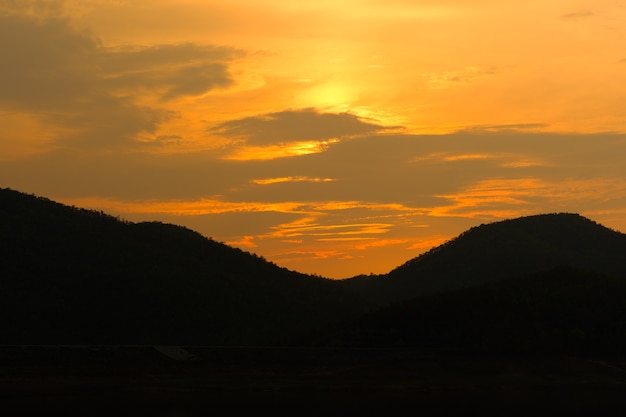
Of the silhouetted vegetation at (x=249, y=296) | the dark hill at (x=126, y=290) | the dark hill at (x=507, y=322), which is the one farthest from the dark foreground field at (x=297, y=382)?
the dark hill at (x=126, y=290)

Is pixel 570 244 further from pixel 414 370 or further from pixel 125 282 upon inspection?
pixel 414 370

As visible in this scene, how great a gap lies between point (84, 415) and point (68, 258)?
7606cm

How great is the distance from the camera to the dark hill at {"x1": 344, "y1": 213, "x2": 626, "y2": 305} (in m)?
166

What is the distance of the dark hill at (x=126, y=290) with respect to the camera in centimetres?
10612

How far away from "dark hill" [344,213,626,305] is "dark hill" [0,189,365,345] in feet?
95.7

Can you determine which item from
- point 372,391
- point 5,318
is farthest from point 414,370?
point 5,318

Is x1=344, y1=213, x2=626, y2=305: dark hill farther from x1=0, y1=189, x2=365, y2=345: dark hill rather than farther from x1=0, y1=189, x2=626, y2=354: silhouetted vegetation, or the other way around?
x1=0, y1=189, x2=365, y2=345: dark hill

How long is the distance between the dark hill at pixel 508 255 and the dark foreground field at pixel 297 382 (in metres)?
82.8

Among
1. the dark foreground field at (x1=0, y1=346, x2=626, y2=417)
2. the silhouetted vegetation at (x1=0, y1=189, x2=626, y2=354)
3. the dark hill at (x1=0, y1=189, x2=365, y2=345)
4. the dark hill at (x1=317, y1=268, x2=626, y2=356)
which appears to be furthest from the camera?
the dark hill at (x1=0, y1=189, x2=365, y2=345)

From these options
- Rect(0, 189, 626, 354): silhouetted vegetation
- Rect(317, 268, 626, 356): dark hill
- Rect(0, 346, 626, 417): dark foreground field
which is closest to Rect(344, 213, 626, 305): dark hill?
Rect(0, 189, 626, 354): silhouetted vegetation

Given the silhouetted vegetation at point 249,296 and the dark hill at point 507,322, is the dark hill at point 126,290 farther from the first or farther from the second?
the dark hill at point 507,322

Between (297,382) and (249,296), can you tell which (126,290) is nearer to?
(249,296)

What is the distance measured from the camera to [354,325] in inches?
3615

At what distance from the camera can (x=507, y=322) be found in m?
87.5
